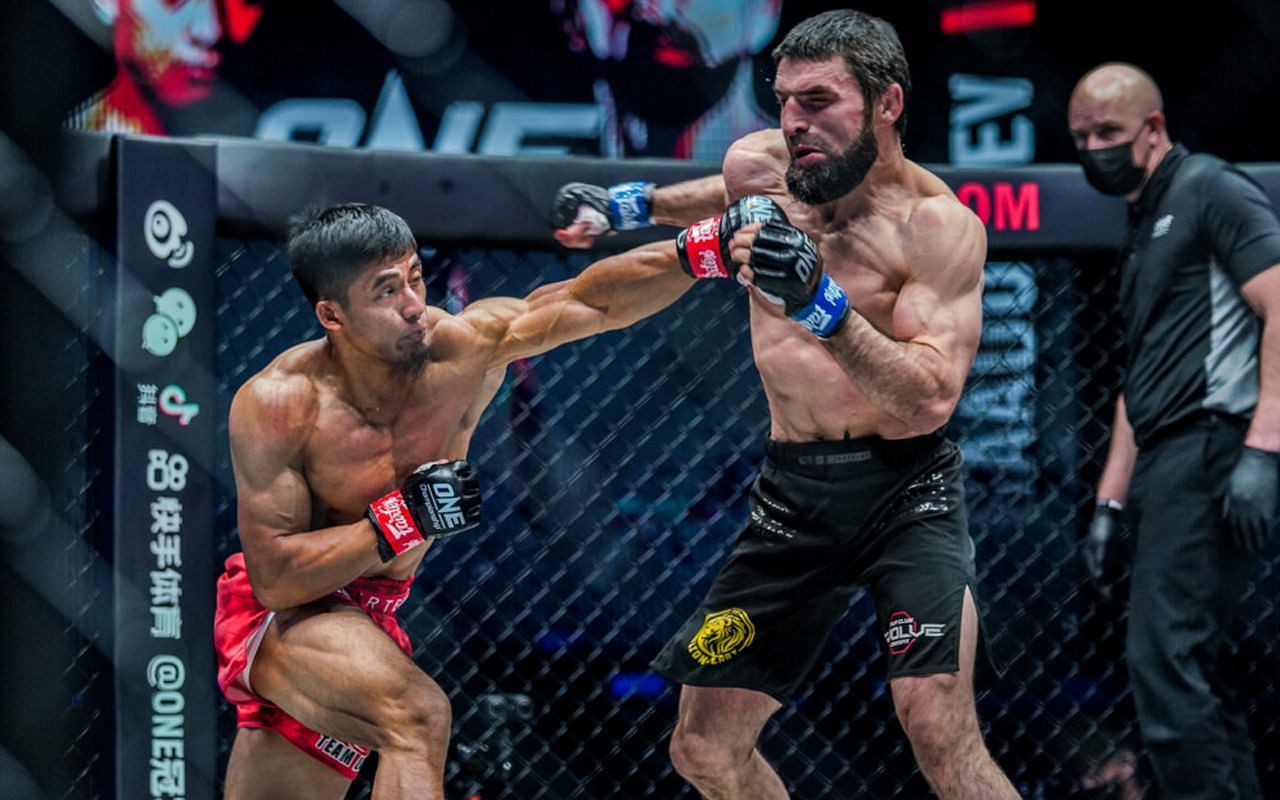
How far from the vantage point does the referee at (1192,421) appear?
213 cm

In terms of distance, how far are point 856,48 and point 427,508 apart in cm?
82

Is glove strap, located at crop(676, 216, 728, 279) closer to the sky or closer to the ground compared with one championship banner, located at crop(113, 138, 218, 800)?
closer to the sky

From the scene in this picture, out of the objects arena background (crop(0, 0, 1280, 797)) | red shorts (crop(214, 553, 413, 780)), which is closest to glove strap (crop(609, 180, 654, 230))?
arena background (crop(0, 0, 1280, 797))

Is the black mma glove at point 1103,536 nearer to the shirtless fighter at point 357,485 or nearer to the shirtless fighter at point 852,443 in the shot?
the shirtless fighter at point 852,443

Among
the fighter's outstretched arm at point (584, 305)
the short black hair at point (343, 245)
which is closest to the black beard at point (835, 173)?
the fighter's outstretched arm at point (584, 305)

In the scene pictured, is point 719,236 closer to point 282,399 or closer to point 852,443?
point 852,443

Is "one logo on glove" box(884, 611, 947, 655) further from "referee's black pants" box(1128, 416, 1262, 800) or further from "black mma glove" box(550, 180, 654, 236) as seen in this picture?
"black mma glove" box(550, 180, 654, 236)

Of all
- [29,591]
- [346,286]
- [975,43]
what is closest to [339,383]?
[346,286]

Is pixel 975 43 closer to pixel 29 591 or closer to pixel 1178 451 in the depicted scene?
pixel 1178 451

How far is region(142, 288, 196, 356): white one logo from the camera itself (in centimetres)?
230

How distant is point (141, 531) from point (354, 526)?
0.45m

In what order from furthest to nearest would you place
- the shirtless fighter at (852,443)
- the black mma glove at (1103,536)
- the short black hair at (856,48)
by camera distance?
the black mma glove at (1103,536) → the short black hair at (856,48) → the shirtless fighter at (852,443)

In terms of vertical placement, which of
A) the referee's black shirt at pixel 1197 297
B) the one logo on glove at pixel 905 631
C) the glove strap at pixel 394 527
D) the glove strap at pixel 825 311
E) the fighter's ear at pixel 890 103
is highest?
the fighter's ear at pixel 890 103

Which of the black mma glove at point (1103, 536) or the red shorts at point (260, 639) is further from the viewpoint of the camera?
the black mma glove at point (1103, 536)
